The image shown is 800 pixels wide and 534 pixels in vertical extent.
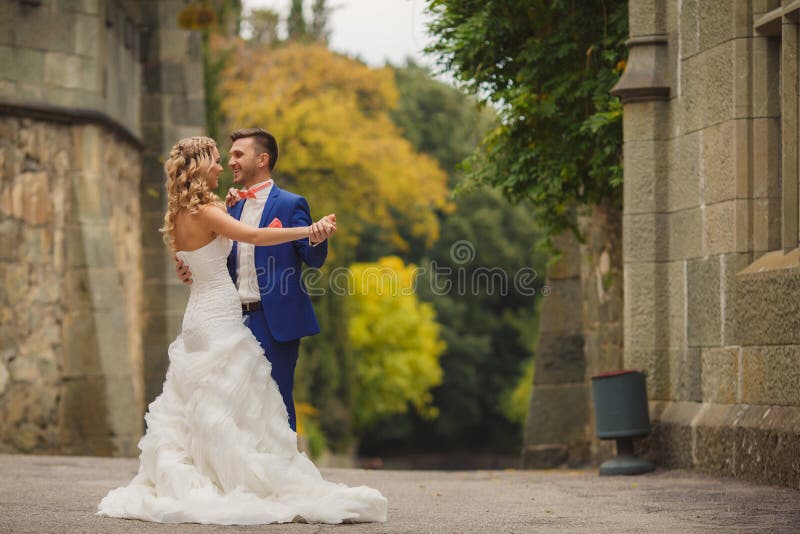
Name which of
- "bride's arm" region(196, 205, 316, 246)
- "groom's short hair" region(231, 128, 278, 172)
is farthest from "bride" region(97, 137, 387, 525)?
"groom's short hair" region(231, 128, 278, 172)

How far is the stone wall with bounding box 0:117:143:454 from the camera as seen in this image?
44.1 ft

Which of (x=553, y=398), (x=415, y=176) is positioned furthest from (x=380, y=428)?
(x=553, y=398)

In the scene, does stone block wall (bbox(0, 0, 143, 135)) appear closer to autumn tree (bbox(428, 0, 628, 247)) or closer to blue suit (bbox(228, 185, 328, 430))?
autumn tree (bbox(428, 0, 628, 247))

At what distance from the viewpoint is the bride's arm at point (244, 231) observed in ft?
21.8

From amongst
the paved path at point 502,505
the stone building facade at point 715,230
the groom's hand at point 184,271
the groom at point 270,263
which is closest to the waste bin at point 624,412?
the stone building facade at point 715,230

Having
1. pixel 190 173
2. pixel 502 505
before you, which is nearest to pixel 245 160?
pixel 190 173

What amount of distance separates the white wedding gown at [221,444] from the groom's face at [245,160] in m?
0.38

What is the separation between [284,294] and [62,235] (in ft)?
26.6

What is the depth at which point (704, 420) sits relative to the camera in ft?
30.5

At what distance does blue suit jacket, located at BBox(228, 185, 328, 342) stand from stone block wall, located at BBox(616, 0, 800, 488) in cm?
312

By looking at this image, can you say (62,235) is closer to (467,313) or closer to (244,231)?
(244,231)

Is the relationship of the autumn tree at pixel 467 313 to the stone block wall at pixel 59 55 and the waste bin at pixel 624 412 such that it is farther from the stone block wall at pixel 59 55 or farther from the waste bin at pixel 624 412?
the waste bin at pixel 624 412

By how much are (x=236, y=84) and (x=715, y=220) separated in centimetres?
1961

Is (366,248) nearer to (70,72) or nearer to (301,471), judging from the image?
(70,72)
